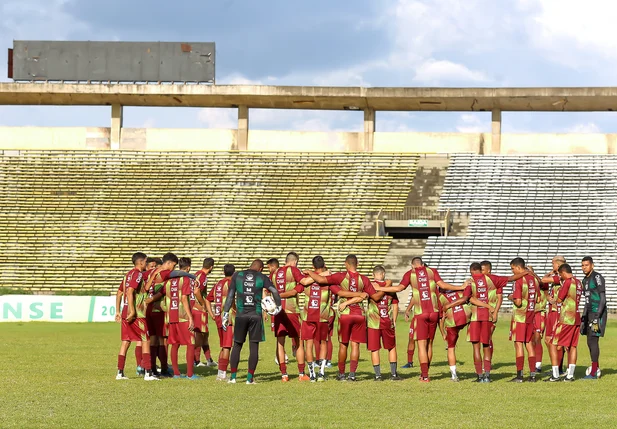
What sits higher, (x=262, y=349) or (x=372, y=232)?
(x=372, y=232)

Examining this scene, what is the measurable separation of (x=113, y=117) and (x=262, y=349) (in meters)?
31.1

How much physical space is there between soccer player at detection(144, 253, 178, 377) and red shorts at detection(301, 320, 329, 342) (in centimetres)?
245

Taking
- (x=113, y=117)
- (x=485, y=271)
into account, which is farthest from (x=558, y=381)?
(x=113, y=117)

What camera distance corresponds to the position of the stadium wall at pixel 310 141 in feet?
160

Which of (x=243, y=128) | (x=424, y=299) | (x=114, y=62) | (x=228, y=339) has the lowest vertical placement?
(x=228, y=339)

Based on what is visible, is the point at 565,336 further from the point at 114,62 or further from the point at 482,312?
the point at 114,62

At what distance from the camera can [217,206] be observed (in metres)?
44.0

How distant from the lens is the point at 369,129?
1948 inches

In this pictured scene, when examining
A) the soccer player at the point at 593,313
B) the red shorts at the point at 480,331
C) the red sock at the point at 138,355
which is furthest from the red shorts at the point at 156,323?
the soccer player at the point at 593,313

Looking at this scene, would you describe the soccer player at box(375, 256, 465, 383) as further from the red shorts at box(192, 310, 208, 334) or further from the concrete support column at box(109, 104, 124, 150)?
the concrete support column at box(109, 104, 124, 150)

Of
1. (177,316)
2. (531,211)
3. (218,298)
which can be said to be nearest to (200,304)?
(218,298)

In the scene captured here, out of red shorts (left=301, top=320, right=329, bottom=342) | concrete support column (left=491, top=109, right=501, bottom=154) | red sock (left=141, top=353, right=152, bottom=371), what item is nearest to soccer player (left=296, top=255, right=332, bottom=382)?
red shorts (left=301, top=320, right=329, bottom=342)

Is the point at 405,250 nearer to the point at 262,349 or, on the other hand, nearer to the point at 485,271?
the point at 262,349

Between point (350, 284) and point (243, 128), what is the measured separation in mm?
35429
